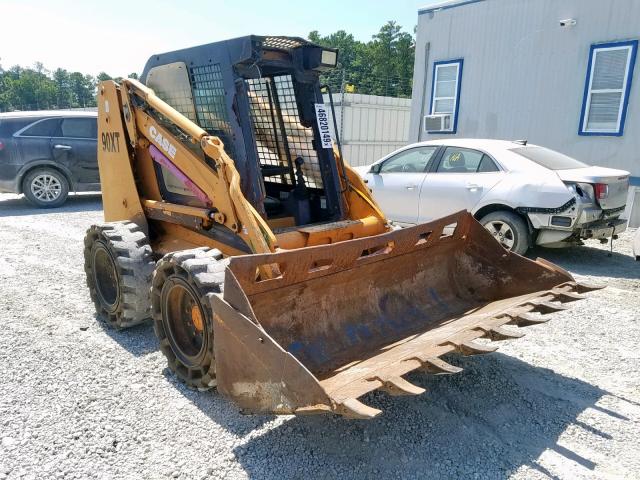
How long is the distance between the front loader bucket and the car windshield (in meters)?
2.93

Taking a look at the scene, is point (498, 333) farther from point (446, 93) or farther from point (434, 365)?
point (446, 93)

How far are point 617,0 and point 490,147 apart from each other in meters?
5.00

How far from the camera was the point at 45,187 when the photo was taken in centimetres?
1034

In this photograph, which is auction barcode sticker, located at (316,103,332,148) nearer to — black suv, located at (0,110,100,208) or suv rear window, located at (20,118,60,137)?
black suv, located at (0,110,100,208)

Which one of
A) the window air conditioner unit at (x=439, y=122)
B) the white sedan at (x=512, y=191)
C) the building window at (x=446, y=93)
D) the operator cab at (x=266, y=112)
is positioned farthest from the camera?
the window air conditioner unit at (x=439, y=122)

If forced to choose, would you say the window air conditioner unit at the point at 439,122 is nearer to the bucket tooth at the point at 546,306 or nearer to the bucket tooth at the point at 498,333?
the bucket tooth at the point at 546,306

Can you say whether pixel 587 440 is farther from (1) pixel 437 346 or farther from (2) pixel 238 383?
(2) pixel 238 383

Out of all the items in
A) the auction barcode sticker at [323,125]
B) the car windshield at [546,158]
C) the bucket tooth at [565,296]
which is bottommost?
the bucket tooth at [565,296]

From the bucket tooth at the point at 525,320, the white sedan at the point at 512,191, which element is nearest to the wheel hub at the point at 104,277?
the bucket tooth at the point at 525,320

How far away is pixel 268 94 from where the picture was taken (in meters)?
4.41

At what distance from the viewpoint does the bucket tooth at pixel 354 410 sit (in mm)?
2102

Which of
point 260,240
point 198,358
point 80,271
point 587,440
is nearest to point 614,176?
point 587,440

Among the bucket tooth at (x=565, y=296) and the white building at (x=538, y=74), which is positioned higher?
the white building at (x=538, y=74)

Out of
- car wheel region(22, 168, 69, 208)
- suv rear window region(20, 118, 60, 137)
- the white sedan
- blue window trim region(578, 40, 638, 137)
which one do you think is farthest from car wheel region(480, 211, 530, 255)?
suv rear window region(20, 118, 60, 137)
